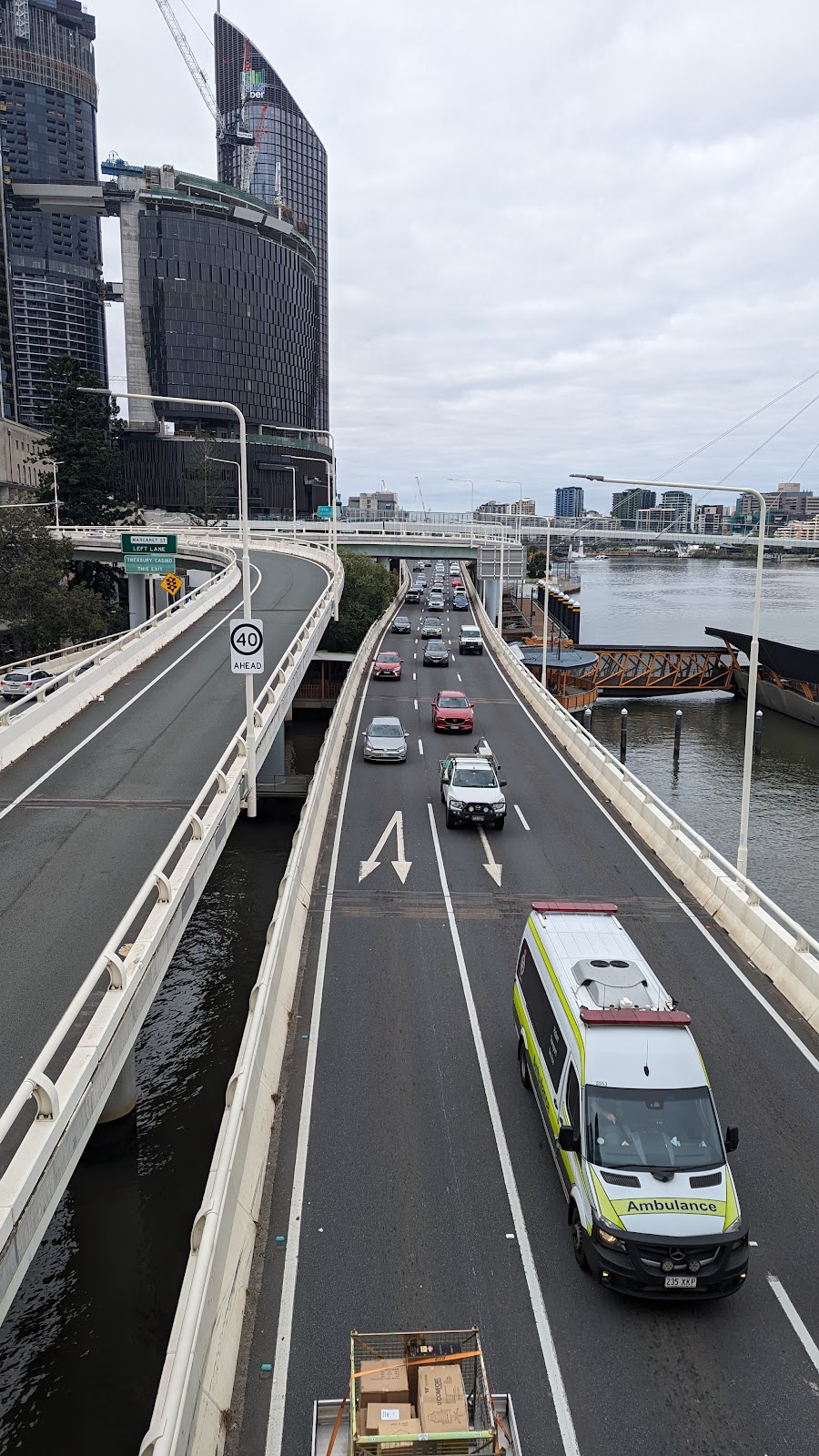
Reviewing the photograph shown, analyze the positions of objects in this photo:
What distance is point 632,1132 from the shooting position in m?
9.72

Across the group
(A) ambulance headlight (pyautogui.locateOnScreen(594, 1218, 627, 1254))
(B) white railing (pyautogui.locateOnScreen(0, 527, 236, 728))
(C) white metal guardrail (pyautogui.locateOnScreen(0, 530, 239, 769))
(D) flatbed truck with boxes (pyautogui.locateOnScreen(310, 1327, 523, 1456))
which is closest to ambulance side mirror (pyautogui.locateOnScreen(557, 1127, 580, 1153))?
(A) ambulance headlight (pyautogui.locateOnScreen(594, 1218, 627, 1254))

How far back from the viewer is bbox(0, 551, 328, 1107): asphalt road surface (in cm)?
1176

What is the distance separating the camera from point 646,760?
157ft

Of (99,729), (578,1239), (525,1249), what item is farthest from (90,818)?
(578,1239)

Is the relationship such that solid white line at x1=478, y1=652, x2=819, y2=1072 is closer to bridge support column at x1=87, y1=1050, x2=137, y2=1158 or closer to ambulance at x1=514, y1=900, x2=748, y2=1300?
ambulance at x1=514, y1=900, x2=748, y2=1300

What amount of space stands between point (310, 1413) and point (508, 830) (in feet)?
56.9

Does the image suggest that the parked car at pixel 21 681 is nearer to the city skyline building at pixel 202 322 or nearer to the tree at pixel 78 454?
the tree at pixel 78 454

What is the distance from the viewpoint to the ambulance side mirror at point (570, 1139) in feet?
31.9

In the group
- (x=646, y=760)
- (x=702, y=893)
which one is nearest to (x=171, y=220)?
(x=646, y=760)

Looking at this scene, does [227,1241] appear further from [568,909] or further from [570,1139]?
[568,909]

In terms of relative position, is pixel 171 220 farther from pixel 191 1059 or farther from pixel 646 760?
pixel 191 1059

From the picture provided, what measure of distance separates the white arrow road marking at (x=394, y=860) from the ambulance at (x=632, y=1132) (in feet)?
29.6

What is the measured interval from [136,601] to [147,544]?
70.1 ft

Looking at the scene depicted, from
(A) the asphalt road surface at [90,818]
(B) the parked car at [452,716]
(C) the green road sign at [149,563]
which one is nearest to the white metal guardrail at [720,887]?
(B) the parked car at [452,716]
